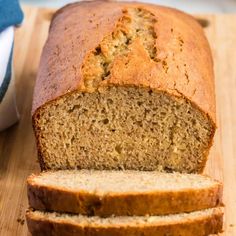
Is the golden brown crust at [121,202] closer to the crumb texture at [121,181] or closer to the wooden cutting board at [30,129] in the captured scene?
the crumb texture at [121,181]

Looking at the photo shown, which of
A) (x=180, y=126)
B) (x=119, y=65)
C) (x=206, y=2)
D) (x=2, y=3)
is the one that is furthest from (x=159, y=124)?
(x=206, y=2)

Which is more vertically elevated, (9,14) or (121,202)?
(9,14)

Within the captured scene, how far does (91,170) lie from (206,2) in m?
2.27

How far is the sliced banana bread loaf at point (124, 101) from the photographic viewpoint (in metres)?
3.15

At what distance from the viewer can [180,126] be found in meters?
3.20

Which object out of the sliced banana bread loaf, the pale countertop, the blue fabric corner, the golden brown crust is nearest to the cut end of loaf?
the sliced banana bread loaf

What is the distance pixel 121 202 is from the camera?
2902mm

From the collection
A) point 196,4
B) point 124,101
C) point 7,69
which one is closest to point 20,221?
point 124,101

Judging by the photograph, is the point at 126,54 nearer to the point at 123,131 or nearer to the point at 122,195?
the point at 123,131

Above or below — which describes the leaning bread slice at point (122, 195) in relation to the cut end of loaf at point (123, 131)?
below

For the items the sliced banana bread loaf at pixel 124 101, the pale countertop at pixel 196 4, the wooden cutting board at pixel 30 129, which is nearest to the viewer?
the sliced banana bread loaf at pixel 124 101

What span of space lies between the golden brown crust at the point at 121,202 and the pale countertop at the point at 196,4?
2.37 metres

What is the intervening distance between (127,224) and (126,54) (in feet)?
2.73

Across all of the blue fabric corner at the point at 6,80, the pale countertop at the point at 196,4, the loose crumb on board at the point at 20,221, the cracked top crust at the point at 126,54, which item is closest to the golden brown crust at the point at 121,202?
the loose crumb on board at the point at 20,221
